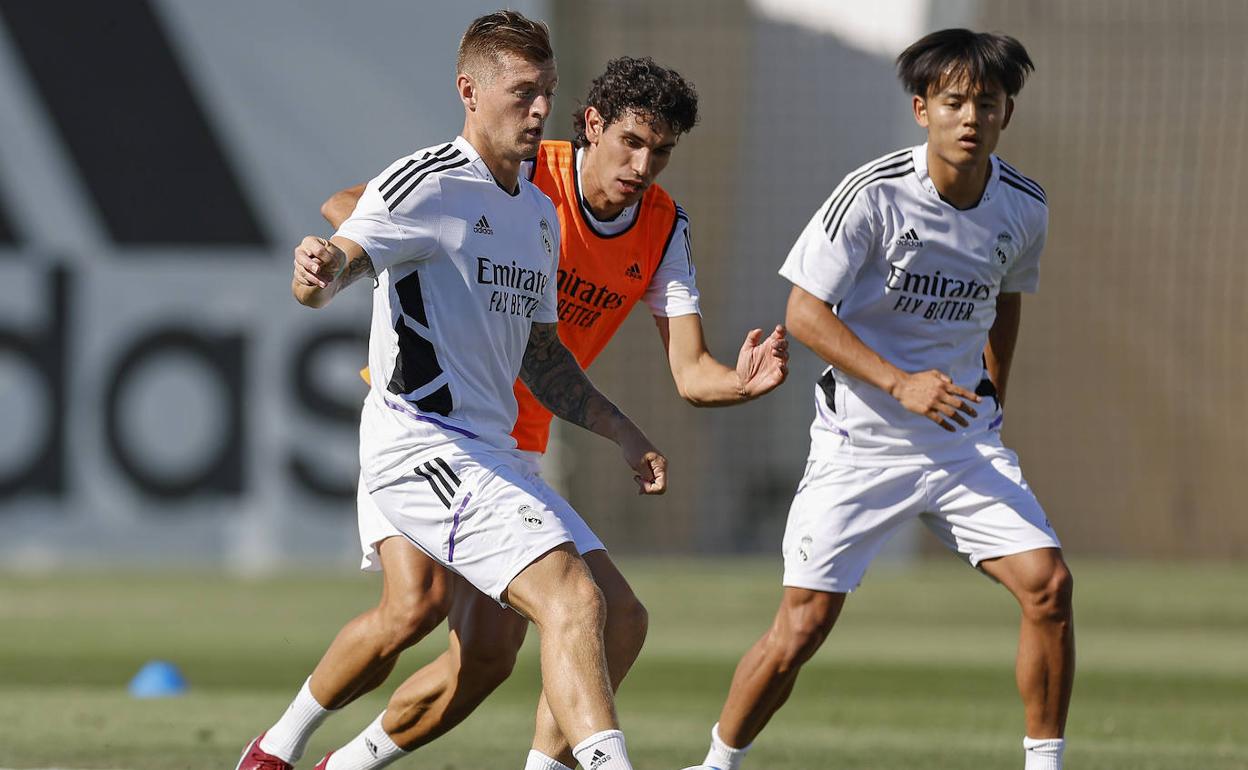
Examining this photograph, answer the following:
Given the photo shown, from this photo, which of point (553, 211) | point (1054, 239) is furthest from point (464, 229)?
point (1054, 239)

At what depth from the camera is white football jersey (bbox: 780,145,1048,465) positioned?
6.42m

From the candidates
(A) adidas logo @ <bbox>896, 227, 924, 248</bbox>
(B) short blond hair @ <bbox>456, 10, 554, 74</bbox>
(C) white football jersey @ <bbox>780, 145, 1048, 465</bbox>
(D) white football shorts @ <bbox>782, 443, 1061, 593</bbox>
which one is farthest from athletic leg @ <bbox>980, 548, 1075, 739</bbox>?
(B) short blond hair @ <bbox>456, 10, 554, 74</bbox>

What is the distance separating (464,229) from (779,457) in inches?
659

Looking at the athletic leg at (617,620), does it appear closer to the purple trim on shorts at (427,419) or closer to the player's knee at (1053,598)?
the purple trim on shorts at (427,419)

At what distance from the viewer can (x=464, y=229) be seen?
533 centimetres

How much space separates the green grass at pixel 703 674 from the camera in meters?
7.86

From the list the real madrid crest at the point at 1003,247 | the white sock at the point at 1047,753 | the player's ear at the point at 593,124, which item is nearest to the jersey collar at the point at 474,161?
the player's ear at the point at 593,124

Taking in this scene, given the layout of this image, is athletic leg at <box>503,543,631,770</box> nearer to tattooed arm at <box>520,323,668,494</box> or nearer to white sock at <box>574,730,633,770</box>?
white sock at <box>574,730,633,770</box>

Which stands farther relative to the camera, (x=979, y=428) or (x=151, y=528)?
(x=151, y=528)

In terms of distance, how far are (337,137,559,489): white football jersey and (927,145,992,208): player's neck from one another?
1.73 m

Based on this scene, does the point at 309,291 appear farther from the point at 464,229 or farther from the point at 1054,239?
the point at 1054,239

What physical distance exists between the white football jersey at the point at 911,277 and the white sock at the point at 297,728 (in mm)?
2016

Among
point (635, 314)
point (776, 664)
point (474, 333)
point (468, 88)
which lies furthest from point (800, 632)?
point (635, 314)

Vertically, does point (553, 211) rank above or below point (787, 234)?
below
